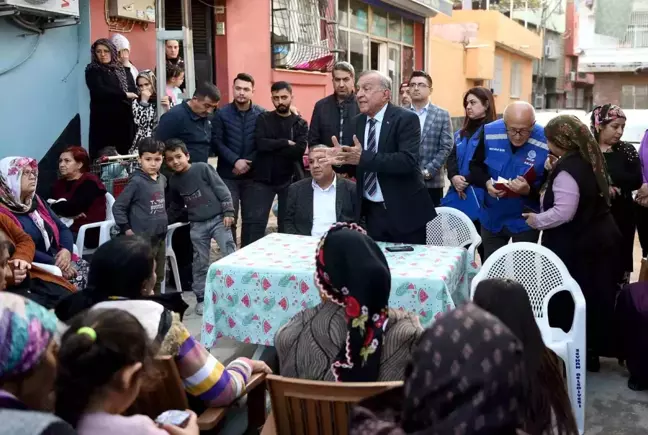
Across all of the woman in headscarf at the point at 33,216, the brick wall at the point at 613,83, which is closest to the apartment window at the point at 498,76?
the brick wall at the point at 613,83

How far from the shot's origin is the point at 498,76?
25469mm

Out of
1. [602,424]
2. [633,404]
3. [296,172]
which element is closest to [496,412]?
[602,424]

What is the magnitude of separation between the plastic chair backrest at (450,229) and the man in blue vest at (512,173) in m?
0.13

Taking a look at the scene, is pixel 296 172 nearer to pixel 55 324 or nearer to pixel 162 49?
pixel 162 49

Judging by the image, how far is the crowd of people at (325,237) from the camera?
66.2 inches

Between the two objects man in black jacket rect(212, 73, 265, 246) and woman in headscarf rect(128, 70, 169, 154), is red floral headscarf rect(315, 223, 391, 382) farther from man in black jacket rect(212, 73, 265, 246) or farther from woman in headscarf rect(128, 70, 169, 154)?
woman in headscarf rect(128, 70, 169, 154)

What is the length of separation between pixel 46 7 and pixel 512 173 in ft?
13.5

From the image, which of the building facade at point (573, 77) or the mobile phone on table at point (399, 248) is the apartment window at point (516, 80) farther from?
the mobile phone on table at point (399, 248)

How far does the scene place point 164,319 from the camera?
7.44 feet

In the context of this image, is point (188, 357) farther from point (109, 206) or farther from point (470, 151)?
point (470, 151)

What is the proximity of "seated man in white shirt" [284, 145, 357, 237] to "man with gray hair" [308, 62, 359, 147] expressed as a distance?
989 mm

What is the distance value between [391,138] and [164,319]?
2.44 metres

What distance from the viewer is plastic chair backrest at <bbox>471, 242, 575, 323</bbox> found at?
151 inches

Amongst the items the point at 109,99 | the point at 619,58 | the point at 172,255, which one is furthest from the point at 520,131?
the point at 619,58
